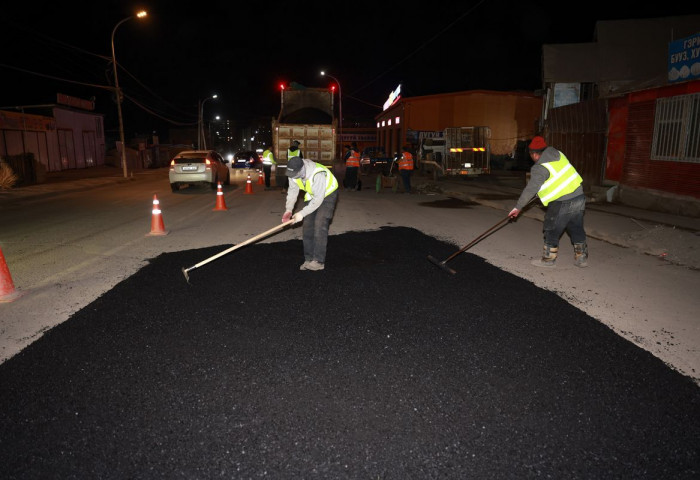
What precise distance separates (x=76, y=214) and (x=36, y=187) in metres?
8.30

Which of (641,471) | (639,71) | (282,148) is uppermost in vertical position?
(639,71)

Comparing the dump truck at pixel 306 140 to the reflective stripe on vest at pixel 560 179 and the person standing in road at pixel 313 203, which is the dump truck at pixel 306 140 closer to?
the person standing in road at pixel 313 203

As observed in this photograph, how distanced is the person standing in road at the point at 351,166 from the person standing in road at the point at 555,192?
10061 mm

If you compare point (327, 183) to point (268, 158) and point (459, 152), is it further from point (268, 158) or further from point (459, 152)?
point (459, 152)

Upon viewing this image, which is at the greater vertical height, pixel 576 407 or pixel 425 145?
pixel 425 145

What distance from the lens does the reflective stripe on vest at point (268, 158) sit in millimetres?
17031

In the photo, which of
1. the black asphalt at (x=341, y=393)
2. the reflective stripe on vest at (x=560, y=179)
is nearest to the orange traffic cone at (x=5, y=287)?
the black asphalt at (x=341, y=393)

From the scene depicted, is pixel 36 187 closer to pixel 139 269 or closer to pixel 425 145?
pixel 139 269

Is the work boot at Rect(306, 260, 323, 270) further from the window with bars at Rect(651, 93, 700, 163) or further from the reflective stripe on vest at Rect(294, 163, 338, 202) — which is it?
the window with bars at Rect(651, 93, 700, 163)

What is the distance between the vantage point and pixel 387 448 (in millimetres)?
2523

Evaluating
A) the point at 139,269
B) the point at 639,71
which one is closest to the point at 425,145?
the point at 639,71

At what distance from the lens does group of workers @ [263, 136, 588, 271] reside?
5809 millimetres

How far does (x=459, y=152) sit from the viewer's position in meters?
22.8

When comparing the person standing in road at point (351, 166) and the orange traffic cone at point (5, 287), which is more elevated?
the person standing in road at point (351, 166)
